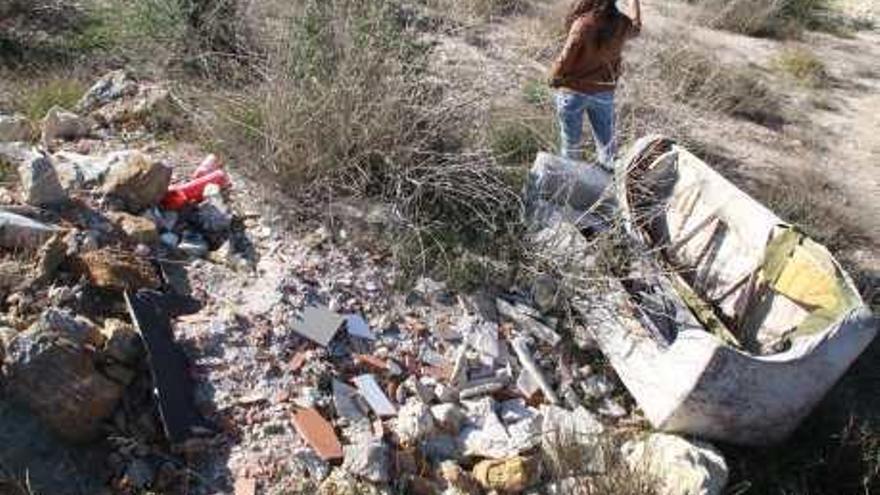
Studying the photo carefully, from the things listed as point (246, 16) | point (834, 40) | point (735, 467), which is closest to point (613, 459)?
point (735, 467)

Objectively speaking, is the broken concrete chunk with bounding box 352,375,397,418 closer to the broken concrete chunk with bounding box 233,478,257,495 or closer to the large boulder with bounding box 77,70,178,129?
the broken concrete chunk with bounding box 233,478,257,495

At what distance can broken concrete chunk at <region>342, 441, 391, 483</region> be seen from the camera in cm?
411

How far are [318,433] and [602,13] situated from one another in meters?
3.06

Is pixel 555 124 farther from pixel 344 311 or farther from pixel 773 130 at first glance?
pixel 773 130

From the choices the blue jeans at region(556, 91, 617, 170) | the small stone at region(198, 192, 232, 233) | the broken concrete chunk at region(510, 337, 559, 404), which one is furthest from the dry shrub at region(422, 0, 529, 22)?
the broken concrete chunk at region(510, 337, 559, 404)

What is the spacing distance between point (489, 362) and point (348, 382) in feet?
2.62

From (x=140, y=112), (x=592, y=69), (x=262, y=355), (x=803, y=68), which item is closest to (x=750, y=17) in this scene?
(x=803, y=68)

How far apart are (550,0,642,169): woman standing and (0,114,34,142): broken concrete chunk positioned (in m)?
3.23

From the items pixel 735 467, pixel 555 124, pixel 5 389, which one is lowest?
pixel 735 467

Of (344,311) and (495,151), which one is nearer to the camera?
(344,311)

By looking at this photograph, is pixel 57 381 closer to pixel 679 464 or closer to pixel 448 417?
pixel 448 417

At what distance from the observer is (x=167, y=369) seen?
4184mm

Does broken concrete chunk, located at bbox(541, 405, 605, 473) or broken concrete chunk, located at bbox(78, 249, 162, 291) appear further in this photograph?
broken concrete chunk, located at bbox(78, 249, 162, 291)

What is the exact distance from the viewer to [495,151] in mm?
6406
